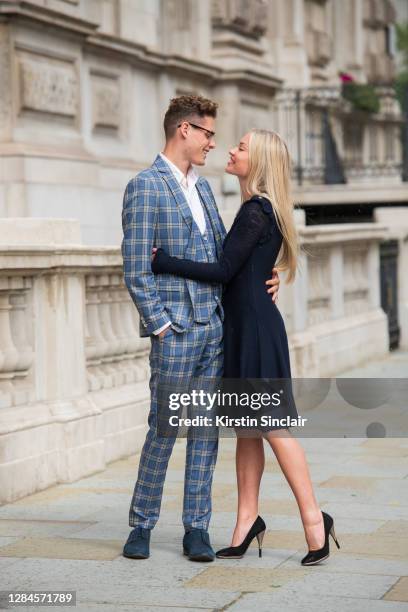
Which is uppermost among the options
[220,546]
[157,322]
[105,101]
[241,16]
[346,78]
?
[241,16]

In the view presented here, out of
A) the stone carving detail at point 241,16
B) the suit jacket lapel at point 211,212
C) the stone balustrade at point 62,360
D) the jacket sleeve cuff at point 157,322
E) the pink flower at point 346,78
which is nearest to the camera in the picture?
the jacket sleeve cuff at point 157,322

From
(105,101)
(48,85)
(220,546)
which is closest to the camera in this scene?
(220,546)

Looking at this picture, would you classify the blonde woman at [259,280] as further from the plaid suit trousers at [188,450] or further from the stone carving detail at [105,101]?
the stone carving detail at [105,101]

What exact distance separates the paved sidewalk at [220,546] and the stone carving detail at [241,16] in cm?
1033

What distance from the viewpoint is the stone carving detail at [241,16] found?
1816 centimetres

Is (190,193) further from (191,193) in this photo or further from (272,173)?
(272,173)

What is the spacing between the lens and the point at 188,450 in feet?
20.4

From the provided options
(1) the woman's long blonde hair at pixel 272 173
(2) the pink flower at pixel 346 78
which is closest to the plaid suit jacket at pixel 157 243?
(1) the woman's long blonde hair at pixel 272 173

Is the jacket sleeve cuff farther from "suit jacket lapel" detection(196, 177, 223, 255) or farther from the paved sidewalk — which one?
the paved sidewalk

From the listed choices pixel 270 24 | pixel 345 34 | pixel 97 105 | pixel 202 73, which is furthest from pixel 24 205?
pixel 345 34

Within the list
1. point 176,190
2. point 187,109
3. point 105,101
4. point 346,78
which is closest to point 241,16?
point 105,101

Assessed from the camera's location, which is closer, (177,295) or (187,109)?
(177,295)

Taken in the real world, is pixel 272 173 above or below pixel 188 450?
above

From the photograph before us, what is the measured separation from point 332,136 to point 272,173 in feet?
55.1
